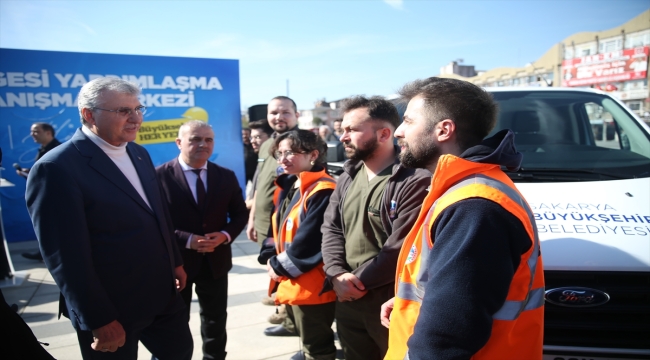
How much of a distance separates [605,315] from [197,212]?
258cm

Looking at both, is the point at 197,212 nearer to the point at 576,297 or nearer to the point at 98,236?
the point at 98,236

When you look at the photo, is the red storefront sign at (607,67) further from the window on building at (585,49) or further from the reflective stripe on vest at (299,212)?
the reflective stripe on vest at (299,212)

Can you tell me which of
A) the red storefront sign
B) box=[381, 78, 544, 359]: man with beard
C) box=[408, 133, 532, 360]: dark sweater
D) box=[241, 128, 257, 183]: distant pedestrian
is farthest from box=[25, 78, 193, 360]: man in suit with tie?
the red storefront sign

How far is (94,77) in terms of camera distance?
25.4ft

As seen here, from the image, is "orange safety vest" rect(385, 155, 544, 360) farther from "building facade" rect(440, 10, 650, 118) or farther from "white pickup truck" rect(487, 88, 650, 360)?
"building facade" rect(440, 10, 650, 118)

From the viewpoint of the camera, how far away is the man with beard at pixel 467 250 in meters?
1.15

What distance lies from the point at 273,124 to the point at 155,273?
2.31 metres

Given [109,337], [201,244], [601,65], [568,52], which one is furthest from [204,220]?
[568,52]

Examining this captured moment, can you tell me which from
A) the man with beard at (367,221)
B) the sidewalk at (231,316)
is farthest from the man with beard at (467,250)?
the sidewalk at (231,316)

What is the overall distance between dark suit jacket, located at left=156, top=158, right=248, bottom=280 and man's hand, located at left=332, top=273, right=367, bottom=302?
1.14 m

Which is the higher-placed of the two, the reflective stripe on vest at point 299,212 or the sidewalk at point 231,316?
the reflective stripe on vest at point 299,212

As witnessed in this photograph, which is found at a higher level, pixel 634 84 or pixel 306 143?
pixel 634 84

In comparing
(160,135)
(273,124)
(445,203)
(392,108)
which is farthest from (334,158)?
(160,135)

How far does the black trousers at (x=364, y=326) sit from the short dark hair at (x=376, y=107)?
97 cm
